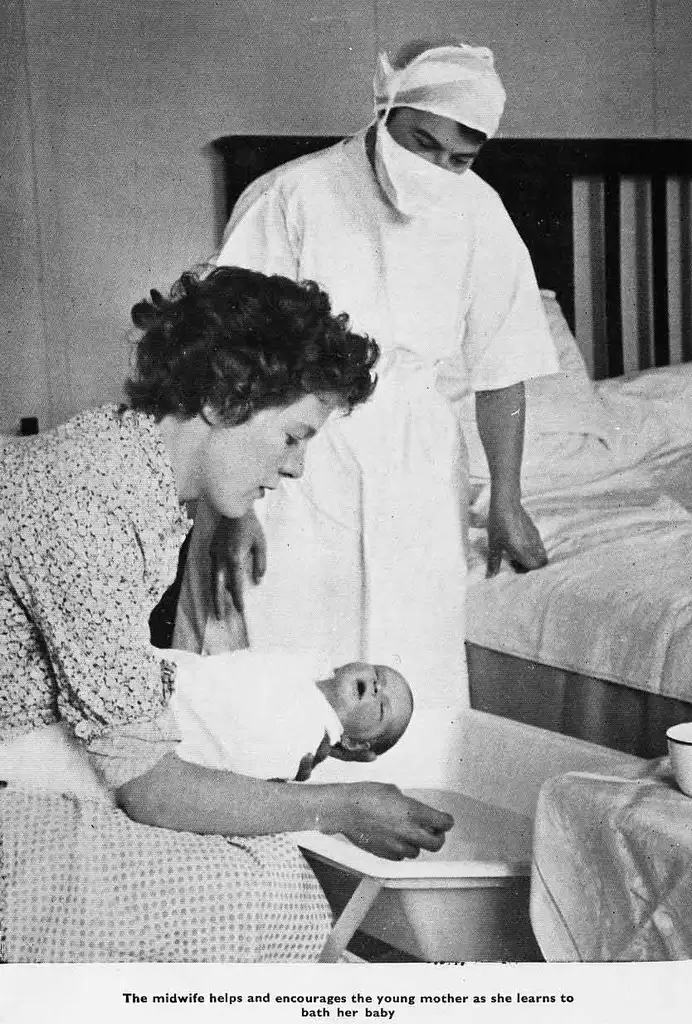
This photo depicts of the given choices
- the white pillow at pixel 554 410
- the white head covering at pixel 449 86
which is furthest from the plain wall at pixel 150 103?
the white pillow at pixel 554 410

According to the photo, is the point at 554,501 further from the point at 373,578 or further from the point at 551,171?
the point at 551,171

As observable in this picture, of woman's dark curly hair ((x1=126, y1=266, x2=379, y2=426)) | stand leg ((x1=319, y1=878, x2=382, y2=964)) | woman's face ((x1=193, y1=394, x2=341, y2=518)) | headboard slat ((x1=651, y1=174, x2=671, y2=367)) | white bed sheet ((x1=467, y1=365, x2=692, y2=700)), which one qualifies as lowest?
stand leg ((x1=319, y1=878, x2=382, y2=964))

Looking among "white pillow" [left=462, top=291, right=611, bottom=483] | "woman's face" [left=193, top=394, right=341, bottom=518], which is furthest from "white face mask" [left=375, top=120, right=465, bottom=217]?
"woman's face" [left=193, top=394, right=341, bottom=518]

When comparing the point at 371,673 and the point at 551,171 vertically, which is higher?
the point at 551,171

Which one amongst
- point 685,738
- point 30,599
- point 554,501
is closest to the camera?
point 30,599

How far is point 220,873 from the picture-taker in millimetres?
830

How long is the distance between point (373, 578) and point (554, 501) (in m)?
0.21

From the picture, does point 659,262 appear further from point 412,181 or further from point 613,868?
point 613,868

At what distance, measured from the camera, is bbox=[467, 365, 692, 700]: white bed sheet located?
1029mm

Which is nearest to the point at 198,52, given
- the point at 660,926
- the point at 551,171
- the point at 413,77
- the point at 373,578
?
the point at 413,77

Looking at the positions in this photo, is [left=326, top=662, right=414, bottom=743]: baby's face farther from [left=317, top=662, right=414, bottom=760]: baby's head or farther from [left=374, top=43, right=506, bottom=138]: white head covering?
[left=374, top=43, right=506, bottom=138]: white head covering

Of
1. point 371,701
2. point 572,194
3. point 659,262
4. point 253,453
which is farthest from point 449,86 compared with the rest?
point 371,701

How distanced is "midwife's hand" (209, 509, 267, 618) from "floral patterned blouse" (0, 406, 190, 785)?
0.75 ft

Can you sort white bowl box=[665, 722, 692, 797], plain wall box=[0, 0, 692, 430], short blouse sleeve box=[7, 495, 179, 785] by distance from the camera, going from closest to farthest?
1. short blouse sleeve box=[7, 495, 179, 785]
2. white bowl box=[665, 722, 692, 797]
3. plain wall box=[0, 0, 692, 430]
